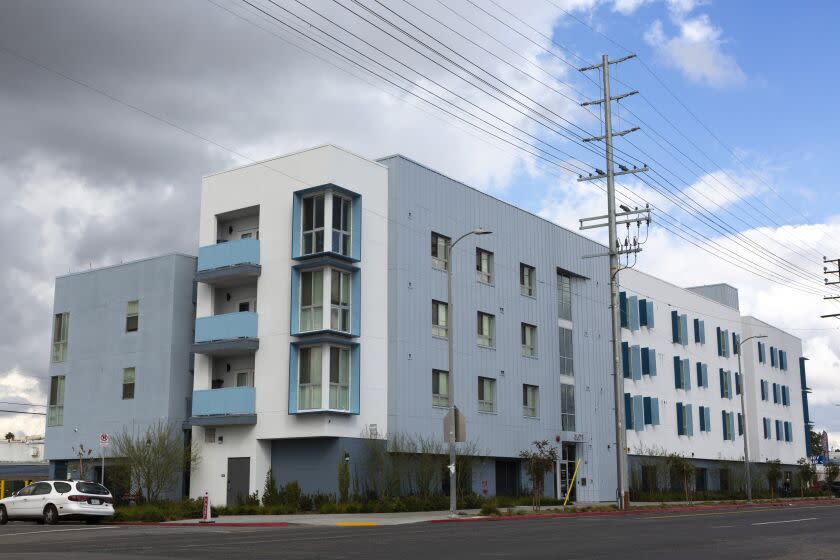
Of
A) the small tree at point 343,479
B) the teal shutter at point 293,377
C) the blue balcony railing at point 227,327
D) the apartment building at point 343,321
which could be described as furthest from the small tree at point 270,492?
the blue balcony railing at point 227,327

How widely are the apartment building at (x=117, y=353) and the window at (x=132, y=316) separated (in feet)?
0.15

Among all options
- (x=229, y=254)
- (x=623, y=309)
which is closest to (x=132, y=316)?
(x=229, y=254)

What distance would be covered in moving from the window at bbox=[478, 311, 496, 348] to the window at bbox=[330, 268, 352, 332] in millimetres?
8374

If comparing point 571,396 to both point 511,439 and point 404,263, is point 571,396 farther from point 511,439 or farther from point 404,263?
point 404,263

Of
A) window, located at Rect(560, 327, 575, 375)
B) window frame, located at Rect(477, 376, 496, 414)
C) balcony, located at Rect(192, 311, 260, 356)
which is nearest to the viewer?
balcony, located at Rect(192, 311, 260, 356)

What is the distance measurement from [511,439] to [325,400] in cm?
1209

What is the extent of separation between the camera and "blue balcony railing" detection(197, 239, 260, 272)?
40594mm

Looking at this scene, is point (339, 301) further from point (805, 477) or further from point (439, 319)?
point (805, 477)

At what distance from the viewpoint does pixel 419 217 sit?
4197 cm

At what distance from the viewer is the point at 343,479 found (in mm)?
36844

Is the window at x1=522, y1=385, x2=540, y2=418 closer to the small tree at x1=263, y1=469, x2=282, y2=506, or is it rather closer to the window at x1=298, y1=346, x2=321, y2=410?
the window at x1=298, y1=346, x2=321, y2=410

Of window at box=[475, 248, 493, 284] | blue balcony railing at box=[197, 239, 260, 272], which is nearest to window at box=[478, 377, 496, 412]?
window at box=[475, 248, 493, 284]

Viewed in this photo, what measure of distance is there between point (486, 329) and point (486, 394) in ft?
9.93

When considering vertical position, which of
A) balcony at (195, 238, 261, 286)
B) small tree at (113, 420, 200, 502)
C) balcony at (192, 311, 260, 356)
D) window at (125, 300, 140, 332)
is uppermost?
balcony at (195, 238, 261, 286)
